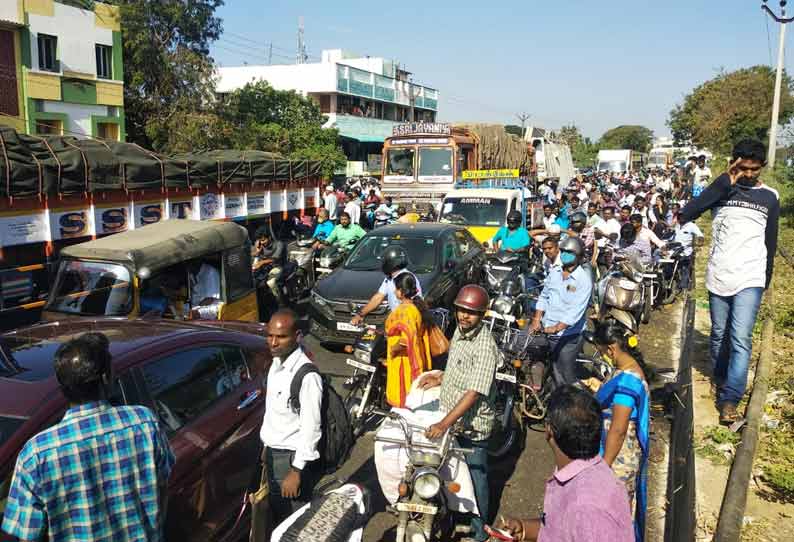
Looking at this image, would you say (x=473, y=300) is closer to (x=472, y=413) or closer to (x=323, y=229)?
(x=472, y=413)

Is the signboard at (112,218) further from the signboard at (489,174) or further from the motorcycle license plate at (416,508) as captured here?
the signboard at (489,174)

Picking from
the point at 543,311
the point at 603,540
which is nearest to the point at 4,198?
the point at 543,311

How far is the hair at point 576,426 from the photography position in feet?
7.55

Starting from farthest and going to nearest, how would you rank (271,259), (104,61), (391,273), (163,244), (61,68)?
1. (104,61)
2. (61,68)
3. (271,259)
4. (163,244)
5. (391,273)

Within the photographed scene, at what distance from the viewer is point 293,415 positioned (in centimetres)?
334

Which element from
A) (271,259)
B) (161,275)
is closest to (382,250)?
(271,259)

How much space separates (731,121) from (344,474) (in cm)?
3571

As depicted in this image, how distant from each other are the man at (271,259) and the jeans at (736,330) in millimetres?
6670

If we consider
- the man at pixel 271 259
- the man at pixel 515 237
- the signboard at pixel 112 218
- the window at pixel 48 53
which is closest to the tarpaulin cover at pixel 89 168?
the signboard at pixel 112 218

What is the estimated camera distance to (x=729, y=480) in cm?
396

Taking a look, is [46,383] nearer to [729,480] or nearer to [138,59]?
[729,480]

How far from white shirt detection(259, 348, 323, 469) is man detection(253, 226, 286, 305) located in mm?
6798

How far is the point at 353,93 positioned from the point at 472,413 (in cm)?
4918

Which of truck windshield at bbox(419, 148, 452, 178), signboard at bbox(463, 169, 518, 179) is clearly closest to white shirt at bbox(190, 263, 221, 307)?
signboard at bbox(463, 169, 518, 179)
